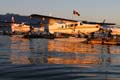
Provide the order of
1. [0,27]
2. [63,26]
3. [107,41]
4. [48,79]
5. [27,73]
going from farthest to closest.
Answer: [0,27] → [63,26] → [107,41] → [27,73] → [48,79]

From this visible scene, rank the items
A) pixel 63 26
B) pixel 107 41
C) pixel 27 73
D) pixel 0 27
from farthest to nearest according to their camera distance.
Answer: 1. pixel 0 27
2. pixel 63 26
3. pixel 107 41
4. pixel 27 73

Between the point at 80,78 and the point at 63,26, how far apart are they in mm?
60180

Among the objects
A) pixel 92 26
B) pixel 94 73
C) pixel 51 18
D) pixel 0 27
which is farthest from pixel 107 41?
pixel 0 27

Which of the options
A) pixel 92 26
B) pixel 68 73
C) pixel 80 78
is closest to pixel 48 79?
pixel 80 78

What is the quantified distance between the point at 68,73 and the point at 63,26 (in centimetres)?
5846

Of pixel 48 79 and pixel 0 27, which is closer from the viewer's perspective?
pixel 48 79

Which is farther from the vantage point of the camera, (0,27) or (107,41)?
(0,27)

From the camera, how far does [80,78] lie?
14078 millimetres

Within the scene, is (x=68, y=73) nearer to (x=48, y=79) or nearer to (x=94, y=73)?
(x=94, y=73)

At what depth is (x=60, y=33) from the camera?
7494 cm

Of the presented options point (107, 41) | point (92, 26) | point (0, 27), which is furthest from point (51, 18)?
point (0, 27)

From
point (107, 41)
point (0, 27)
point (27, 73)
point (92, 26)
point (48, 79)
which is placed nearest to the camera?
point (48, 79)

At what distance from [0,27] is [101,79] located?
530 ft

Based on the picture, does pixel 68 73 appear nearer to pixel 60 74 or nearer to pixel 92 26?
pixel 60 74
